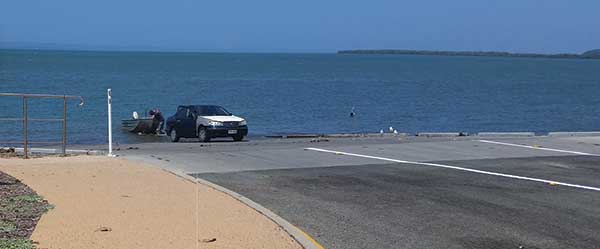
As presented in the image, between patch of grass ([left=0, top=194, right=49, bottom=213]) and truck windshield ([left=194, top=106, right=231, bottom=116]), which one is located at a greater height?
patch of grass ([left=0, top=194, right=49, bottom=213])

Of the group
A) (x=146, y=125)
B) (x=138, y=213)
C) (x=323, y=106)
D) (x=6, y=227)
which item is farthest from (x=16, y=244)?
(x=323, y=106)

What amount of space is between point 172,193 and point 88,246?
389 cm

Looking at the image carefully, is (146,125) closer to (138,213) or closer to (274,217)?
(138,213)

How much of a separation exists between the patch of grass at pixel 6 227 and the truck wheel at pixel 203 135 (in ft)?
65.7

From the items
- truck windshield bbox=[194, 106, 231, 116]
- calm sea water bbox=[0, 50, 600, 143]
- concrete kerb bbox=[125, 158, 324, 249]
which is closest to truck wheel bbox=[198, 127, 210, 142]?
truck windshield bbox=[194, 106, 231, 116]

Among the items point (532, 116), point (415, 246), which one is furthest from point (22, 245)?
point (532, 116)

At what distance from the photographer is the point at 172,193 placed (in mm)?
12648

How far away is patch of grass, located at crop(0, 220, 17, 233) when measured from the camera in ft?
30.8

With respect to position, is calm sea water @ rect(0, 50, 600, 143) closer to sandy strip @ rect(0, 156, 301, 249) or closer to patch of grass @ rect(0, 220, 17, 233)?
sandy strip @ rect(0, 156, 301, 249)

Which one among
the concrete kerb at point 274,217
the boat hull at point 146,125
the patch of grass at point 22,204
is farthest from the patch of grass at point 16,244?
the boat hull at point 146,125

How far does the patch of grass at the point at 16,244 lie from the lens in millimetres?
8477

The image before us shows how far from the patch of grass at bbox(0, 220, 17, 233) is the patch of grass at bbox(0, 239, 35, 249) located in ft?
2.00

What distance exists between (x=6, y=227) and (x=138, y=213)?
175 centimetres

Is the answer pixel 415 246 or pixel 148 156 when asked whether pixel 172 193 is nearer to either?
pixel 415 246
